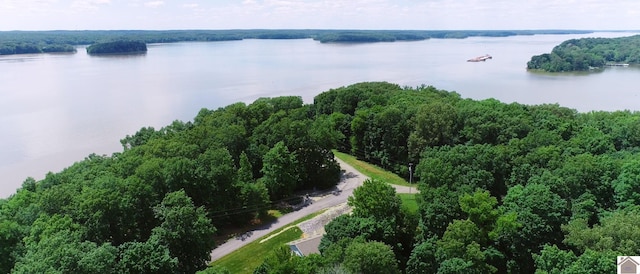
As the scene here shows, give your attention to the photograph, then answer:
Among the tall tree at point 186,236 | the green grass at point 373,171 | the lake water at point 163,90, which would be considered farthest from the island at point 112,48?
the tall tree at point 186,236

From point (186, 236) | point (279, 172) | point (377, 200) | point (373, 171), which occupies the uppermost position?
point (377, 200)

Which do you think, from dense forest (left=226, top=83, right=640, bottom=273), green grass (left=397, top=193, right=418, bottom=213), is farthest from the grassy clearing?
green grass (left=397, top=193, right=418, bottom=213)

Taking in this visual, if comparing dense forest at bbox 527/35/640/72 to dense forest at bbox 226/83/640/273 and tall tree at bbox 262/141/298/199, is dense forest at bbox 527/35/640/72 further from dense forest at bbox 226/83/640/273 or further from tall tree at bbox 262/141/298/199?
tall tree at bbox 262/141/298/199

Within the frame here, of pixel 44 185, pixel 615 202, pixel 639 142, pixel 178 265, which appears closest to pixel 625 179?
pixel 615 202

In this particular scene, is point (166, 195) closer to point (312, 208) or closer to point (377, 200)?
point (312, 208)

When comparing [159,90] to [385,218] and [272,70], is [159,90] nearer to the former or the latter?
[272,70]

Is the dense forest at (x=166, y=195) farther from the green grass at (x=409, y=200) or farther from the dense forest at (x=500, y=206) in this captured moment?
the green grass at (x=409, y=200)

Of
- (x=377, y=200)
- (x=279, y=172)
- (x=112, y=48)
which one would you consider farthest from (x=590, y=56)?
(x=112, y=48)
